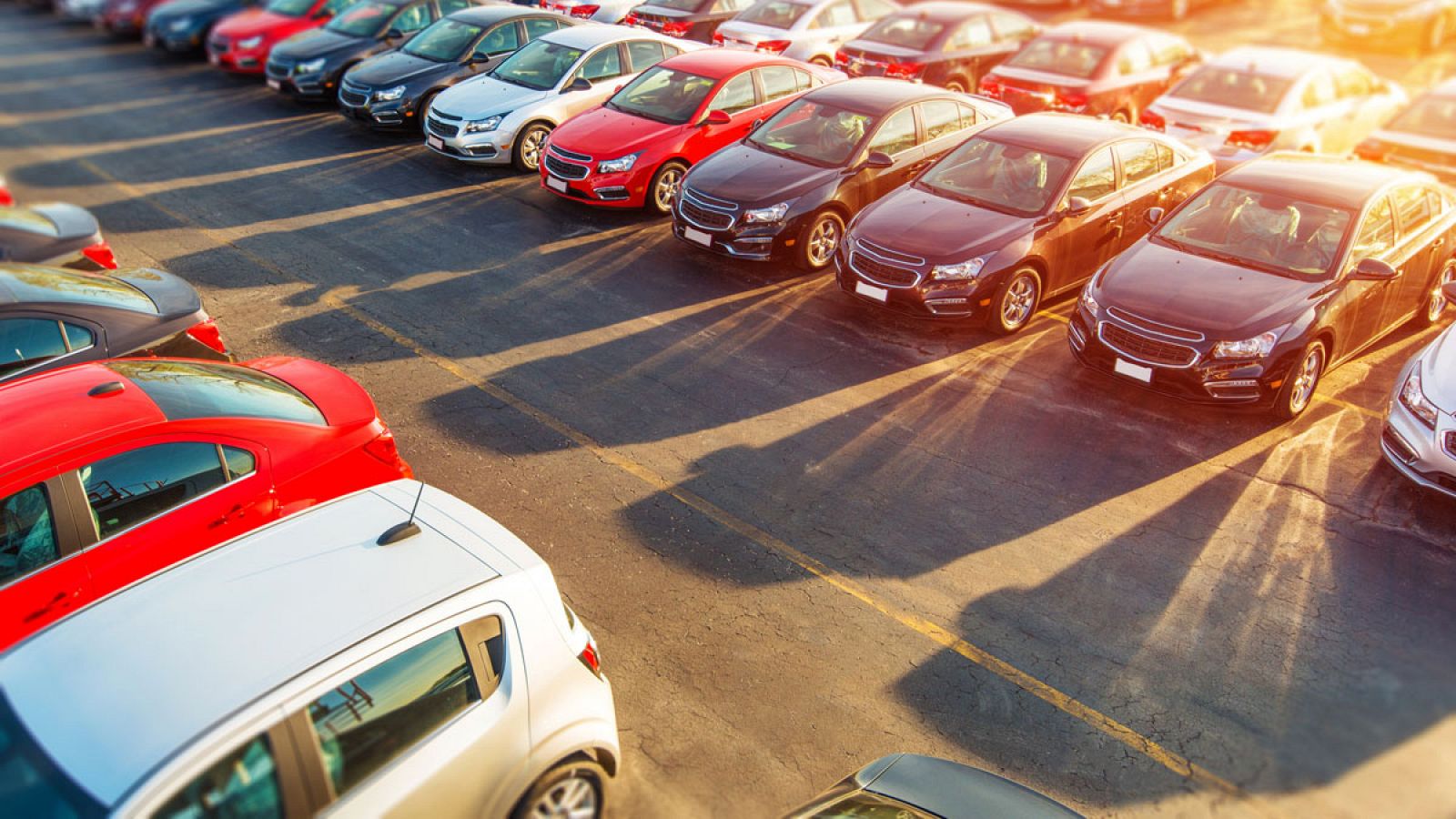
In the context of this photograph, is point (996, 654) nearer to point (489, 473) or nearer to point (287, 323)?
point (489, 473)

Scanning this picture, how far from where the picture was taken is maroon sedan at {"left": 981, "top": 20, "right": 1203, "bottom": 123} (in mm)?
14930

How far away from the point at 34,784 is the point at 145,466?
221 cm

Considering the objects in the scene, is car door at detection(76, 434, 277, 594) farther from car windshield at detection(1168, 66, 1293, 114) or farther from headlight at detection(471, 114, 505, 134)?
car windshield at detection(1168, 66, 1293, 114)

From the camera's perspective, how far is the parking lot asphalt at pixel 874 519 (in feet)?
18.0

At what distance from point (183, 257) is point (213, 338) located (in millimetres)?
4681

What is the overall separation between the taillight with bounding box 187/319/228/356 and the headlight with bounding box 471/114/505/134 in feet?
22.7

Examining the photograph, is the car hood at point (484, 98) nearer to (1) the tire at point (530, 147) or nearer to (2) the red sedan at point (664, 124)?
(1) the tire at point (530, 147)

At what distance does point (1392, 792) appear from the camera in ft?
17.2

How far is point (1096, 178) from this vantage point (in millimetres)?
10305

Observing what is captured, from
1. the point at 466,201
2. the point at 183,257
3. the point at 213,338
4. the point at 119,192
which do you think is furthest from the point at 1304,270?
the point at 119,192

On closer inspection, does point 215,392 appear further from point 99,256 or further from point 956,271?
point 956,271

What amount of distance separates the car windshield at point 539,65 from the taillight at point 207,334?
25.7 feet

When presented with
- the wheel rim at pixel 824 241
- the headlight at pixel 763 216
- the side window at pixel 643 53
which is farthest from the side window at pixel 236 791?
the side window at pixel 643 53

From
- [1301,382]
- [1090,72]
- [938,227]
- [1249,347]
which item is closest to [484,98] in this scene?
[938,227]
